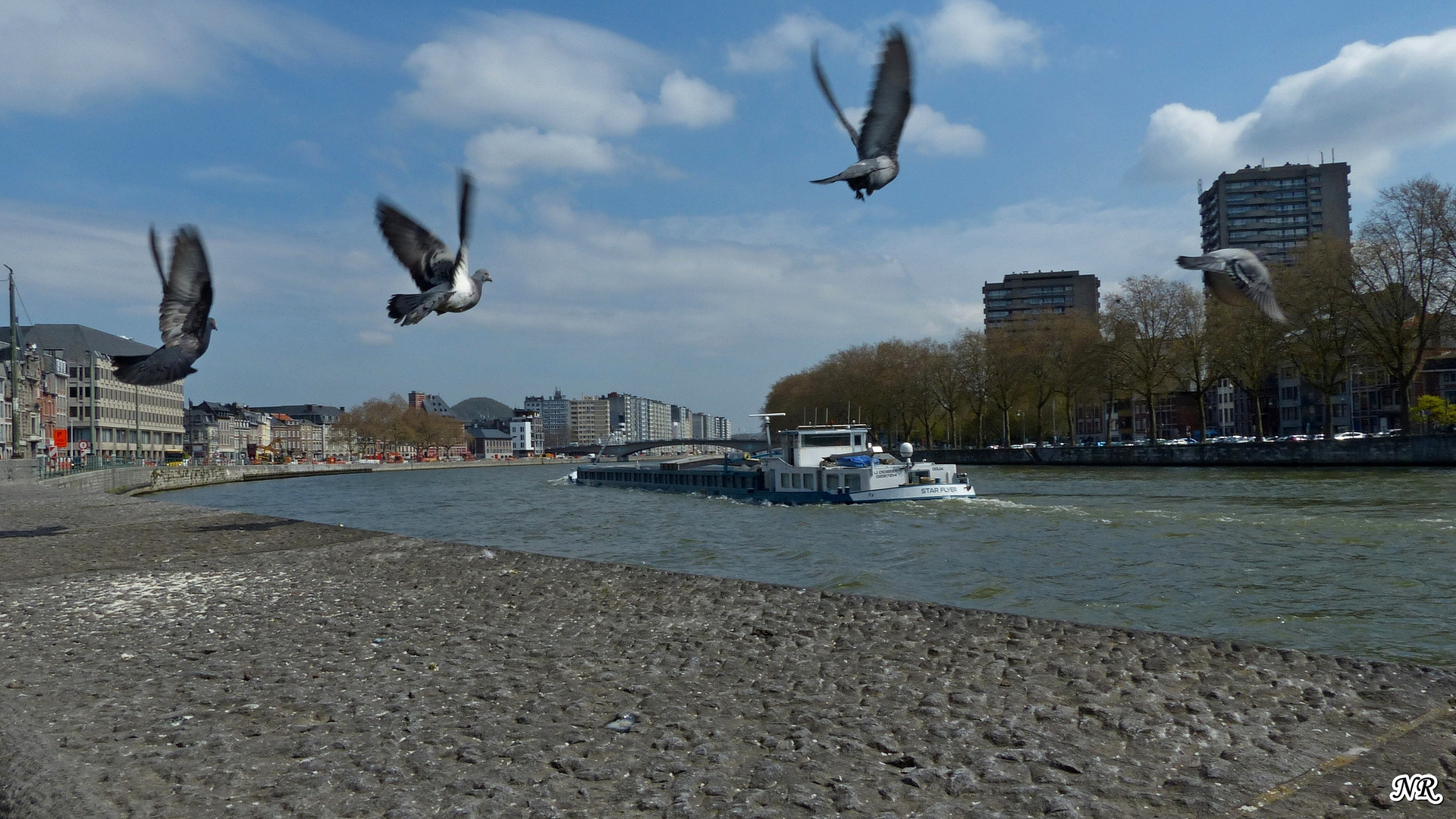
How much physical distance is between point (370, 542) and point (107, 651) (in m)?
8.09

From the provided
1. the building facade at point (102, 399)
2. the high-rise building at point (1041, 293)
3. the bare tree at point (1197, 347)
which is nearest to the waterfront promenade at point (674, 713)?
the bare tree at point (1197, 347)

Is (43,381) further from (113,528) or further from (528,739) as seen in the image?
(528,739)

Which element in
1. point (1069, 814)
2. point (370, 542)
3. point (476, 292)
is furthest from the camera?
point (370, 542)

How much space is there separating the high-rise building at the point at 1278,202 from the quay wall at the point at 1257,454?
69098 mm

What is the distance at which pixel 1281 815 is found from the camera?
4266mm

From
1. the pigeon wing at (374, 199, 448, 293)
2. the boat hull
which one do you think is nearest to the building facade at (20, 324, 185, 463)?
the boat hull

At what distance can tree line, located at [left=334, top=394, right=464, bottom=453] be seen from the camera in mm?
148000

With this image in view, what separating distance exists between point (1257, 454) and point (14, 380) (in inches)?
2529

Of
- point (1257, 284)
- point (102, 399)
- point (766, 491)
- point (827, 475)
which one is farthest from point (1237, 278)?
point (102, 399)

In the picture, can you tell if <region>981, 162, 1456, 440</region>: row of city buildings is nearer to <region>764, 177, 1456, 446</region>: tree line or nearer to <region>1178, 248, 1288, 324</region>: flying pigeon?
<region>764, 177, 1456, 446</region>: tree line

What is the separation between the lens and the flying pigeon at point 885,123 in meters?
7.59

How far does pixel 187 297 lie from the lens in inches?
417

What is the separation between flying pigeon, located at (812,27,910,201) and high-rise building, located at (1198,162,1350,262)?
441 feet

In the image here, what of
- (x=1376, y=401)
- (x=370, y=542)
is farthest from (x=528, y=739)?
(x=1376, y=401)
